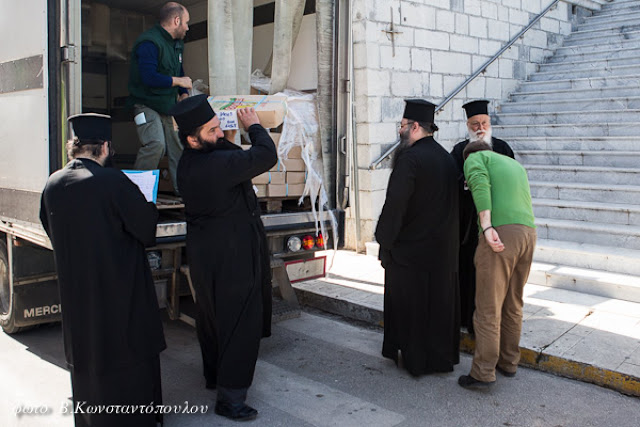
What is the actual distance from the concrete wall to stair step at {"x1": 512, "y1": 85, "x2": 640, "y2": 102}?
29 cm

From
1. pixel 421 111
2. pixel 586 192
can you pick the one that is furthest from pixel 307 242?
pixel 586 192

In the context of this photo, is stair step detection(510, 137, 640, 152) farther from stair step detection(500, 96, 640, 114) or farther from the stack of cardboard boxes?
the stack of cardboard boxes

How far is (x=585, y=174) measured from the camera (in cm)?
738

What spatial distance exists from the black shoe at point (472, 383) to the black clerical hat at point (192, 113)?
2.30 meters

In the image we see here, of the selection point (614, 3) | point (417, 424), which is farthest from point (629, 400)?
point (614, 3)

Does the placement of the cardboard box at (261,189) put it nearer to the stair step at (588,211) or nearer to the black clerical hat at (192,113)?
the black clerical hat at (192,113)

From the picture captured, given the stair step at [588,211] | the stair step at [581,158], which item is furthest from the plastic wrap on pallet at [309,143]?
the stair step at [581,158]

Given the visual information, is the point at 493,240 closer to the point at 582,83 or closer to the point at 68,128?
the point at 68,128

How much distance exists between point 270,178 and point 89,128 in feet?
5.90

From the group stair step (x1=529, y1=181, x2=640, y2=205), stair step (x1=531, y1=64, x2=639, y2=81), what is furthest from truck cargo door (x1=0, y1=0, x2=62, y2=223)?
stair step (x1=531, y1=64, x2=639, y2=81)

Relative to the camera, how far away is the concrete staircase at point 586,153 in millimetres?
5992

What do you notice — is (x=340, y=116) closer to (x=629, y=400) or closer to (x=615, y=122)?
(x=629, y=400)

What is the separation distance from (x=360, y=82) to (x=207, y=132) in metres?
4.45

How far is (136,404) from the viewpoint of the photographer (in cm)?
313
